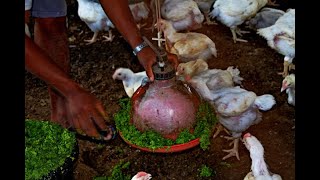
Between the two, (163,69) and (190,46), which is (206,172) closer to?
(163,69)

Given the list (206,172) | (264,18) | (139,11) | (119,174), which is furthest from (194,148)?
(139,11)

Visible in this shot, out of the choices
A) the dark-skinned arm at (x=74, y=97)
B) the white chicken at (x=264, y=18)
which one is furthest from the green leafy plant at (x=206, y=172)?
the white chicken at (x=264, y=18)

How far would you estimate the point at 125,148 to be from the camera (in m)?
3.77

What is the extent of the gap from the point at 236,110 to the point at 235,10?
1770mm

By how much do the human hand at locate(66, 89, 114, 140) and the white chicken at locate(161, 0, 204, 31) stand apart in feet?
9.75

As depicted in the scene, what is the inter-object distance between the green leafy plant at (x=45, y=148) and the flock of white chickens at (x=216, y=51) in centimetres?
59

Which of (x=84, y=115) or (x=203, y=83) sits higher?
(x=84, y=115)

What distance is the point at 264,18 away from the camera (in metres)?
5.25

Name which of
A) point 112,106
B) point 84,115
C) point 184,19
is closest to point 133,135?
point 84,115

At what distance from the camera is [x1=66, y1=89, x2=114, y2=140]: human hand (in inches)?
86.0

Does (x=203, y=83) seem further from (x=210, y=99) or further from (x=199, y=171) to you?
(x=199, y=171)

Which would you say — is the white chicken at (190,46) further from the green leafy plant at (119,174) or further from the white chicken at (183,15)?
the green leafy plant at (119,174)
